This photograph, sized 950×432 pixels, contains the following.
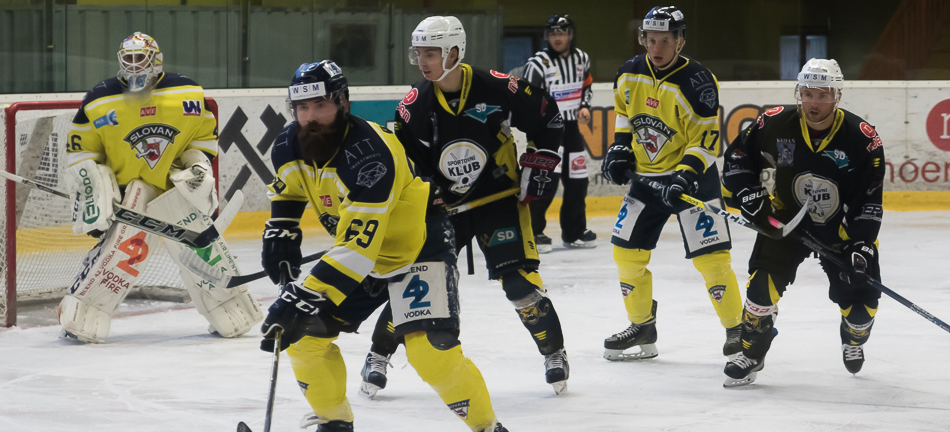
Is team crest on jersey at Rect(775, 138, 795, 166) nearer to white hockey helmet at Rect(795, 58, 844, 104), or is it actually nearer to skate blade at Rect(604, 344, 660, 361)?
white hockey helmet at Rect(795, 58, 844, 104)

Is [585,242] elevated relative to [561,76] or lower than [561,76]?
lower

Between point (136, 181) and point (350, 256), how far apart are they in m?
2.17

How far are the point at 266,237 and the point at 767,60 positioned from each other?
26.0 feet

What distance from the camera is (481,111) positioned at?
3.29 meters

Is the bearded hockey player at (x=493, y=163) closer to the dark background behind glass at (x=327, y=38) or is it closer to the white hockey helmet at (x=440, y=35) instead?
the white hockey helmet at (x=440, y=35)

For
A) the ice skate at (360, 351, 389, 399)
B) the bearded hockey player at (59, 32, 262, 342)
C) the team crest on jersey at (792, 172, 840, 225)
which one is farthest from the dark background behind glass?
the team crest on jersey at (792, 172, 840, 225)

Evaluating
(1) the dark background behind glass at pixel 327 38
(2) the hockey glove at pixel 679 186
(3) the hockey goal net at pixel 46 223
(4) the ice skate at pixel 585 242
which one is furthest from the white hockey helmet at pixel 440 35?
(1) the dark background behind glass at pixel 327 38

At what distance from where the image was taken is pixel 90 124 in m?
4.11

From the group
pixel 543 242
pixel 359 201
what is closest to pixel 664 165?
pixel 359 201

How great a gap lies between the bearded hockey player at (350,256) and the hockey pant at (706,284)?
4.19ft

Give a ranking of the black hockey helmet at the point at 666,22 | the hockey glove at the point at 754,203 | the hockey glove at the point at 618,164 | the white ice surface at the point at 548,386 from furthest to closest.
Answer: the hockey glove at the point at 618,164 < the black hockey helmet at the point at 666,22 < the hockey glove at the point at 754,203 < the white ice surface at the point at 548,386

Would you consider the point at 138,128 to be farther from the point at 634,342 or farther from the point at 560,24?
the point at 560,24

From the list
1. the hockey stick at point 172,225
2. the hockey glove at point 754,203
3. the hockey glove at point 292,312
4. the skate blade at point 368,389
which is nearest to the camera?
the hockey glove at point 292,312

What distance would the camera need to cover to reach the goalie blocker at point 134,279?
4.13 m
